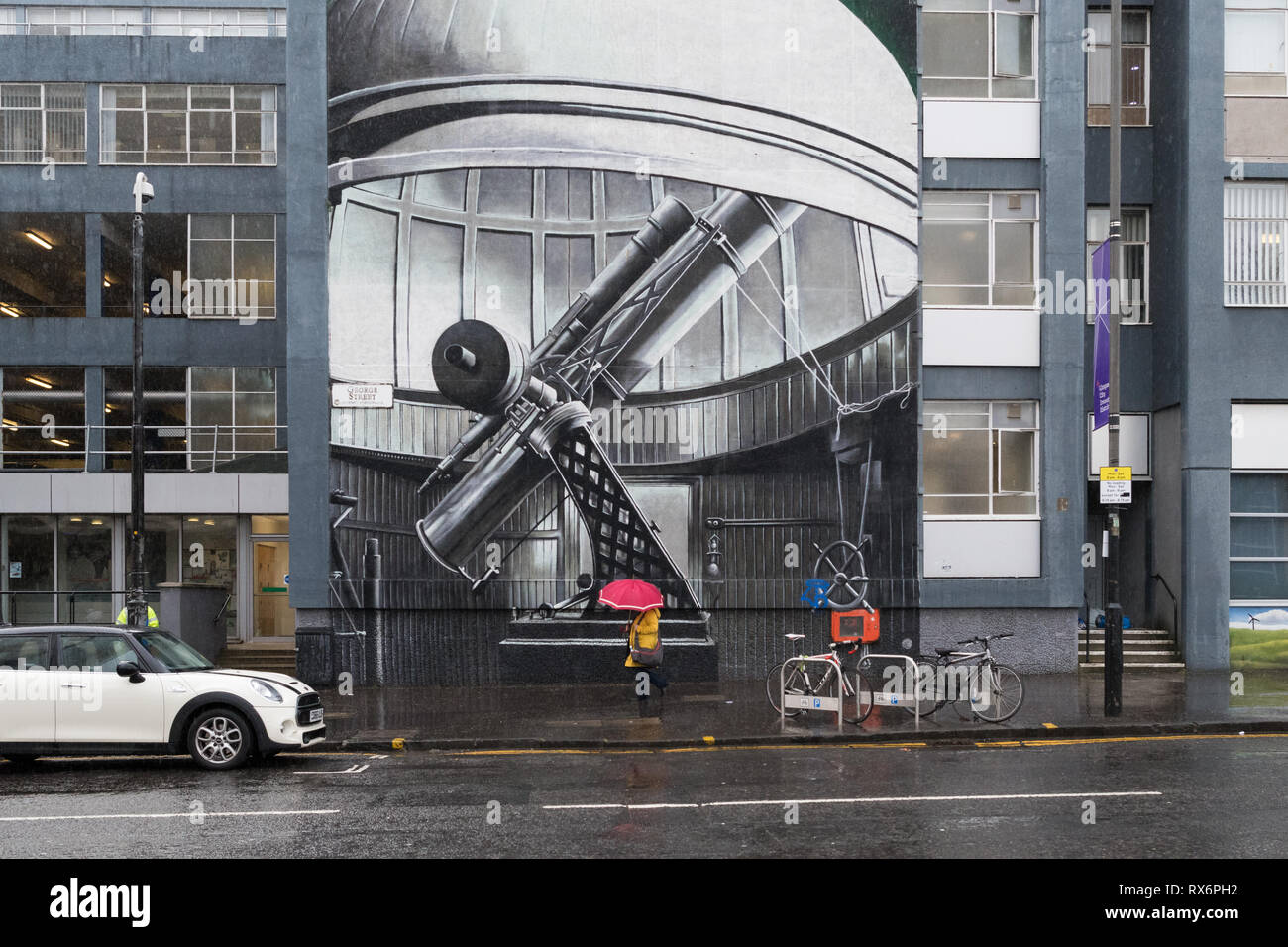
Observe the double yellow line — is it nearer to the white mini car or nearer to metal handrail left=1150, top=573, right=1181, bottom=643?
the white mini car

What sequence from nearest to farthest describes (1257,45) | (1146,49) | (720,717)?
(720,717) → (1257,45) → (1146,49)

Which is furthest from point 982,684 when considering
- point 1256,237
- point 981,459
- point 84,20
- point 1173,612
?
point 84,20

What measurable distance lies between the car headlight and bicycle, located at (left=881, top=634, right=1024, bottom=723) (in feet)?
23.8

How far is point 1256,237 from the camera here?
63.9 feet

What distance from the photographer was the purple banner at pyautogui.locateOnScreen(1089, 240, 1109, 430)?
600 inches

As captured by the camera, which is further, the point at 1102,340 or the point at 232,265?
the point at 232,265

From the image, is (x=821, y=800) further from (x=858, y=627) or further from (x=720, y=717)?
(x=858, y=627)

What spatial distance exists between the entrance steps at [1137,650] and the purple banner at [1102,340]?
16.8 feet

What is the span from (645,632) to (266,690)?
4830 millimetres

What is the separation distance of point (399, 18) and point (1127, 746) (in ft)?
49.8

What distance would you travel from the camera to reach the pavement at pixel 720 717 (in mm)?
12781

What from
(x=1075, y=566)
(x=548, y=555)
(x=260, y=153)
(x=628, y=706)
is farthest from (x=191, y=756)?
(x=260, y=153)

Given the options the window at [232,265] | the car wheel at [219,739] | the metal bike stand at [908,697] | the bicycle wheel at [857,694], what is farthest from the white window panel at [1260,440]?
the window at [232,265]

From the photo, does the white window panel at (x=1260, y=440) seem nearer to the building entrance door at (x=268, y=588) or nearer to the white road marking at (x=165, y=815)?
the white road marking at (x=165, y=815)
